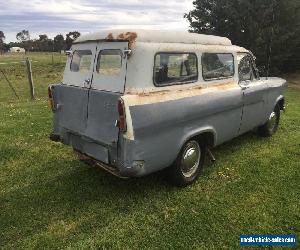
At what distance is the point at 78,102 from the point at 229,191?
100 inches

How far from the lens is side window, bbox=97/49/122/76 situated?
4367 millimetres

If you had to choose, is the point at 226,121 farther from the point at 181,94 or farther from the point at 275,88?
the point at 275,88

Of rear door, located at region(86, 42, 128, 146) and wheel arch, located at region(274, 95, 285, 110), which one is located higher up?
rear door, located at region(86, 42, 128, 146)

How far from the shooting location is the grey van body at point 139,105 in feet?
13.7

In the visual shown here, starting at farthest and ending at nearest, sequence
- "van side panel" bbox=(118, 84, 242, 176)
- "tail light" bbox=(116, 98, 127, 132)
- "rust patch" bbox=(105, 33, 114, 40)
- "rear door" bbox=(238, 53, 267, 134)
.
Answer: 1. "rear door" bbox=(238, 53, 267, 134)
2. "rust patch" bbox=(105, 33, 114, 40)
3. "van side panel" bbox=(118, 84, 242, 176)
4. "tail light" bbox=(116, 98, 127, 132)

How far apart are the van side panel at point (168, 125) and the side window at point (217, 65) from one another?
0.31 m

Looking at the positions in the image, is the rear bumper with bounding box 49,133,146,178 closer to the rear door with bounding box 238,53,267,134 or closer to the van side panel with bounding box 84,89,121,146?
the van side panel with bounding box 84,89,121,146

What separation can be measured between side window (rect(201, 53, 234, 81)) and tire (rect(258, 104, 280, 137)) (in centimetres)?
198

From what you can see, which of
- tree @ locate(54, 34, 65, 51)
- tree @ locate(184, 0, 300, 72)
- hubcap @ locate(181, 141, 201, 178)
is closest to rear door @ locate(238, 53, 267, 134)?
hubcap @ locate(181, 141, 201, 178)

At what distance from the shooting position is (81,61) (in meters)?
5.05

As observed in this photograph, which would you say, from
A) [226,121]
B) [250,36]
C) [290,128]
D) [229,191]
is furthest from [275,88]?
[250,36]

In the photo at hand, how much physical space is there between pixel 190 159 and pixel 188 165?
3.8 inches

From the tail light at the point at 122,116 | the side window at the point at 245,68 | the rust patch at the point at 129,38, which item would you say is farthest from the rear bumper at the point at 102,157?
the side window at the point at 245,68

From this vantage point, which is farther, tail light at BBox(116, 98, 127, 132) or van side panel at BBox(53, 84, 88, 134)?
van side panel at BBox(53, 84, 88, 134)
